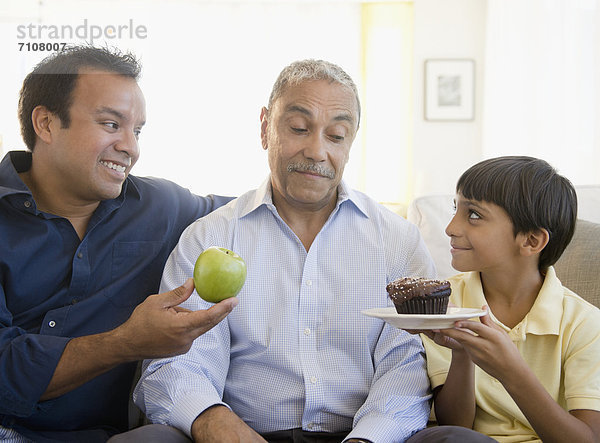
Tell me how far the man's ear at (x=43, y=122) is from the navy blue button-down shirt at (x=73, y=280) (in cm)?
11

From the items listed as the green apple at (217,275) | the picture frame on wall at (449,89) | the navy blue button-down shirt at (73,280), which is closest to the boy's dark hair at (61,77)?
the navy blue button-down shirt at (73,280)

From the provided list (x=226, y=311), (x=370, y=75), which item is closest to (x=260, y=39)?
(x=370, y=75)

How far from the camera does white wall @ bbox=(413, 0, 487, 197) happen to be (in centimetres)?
691

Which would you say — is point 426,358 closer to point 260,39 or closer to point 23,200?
point 23,200

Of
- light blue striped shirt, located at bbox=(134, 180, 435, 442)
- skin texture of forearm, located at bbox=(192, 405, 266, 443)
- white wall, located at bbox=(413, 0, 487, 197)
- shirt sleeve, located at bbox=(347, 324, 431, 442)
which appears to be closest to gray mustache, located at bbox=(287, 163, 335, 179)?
light blue striped shirt, located at bbox=(134, 180, 435, 442)

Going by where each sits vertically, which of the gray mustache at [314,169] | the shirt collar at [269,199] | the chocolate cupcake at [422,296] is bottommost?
the chocolate cupcake at [422,296]

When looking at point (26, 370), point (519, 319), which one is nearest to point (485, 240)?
point (519, 319)

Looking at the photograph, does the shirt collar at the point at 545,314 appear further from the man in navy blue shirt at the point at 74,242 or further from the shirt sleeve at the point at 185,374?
the man in navy blue shirt at the point at 74,242

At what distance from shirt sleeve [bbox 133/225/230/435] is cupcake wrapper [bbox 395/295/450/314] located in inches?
20.9

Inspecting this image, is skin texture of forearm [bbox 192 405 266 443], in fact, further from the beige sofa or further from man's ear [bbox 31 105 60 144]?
man's ear [bbox 31 105 60 144]

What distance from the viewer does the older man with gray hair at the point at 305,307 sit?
1.60m

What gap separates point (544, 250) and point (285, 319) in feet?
2.36

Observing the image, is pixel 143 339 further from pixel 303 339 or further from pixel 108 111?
pixel 108 111

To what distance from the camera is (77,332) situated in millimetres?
1819
